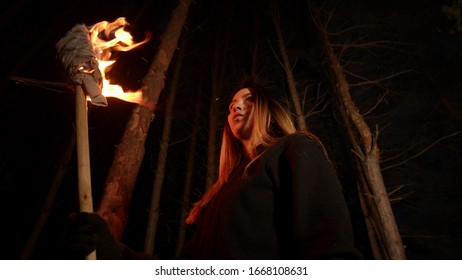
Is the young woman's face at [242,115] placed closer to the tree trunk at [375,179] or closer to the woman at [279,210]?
the woman at [279,210]

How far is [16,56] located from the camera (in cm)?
947

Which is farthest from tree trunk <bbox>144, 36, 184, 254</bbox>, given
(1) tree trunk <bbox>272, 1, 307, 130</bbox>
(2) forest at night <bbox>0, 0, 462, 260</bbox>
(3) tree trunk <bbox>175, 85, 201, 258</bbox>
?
(1) tree trunk <bbox>272, 1, 307, 130</bbox>

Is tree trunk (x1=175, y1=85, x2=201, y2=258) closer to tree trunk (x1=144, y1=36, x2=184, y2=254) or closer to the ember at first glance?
tree trunk (x1=144, y1=36, x2=184, y2=254)

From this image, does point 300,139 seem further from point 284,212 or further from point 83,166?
point 83,166

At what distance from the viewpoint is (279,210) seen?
1.82 m

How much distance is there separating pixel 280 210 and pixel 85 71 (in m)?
1.54

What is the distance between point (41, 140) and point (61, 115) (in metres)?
1.40

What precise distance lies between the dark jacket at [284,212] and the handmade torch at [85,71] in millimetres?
779

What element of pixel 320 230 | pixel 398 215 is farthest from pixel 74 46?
pixel 398 215

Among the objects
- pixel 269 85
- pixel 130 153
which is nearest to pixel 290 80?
pixel 269 85

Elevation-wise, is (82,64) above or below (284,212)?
above

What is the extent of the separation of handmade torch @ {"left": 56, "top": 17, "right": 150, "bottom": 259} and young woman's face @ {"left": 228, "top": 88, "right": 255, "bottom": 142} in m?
0.96

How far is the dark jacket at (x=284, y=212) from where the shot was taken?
1543mm

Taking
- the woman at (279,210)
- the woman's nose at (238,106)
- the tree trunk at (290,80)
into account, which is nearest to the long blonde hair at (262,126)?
the woman at (279,210)
